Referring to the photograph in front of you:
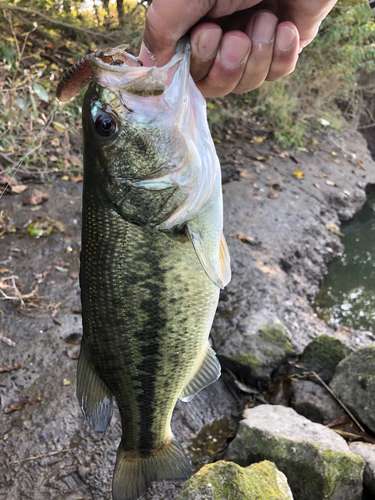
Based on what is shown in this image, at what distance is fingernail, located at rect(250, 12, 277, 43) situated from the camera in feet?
6.12

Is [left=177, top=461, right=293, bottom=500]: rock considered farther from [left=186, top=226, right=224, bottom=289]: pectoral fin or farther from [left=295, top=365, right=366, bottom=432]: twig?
[left=186, top=226, right=224, bottom=289]: pectoral fin

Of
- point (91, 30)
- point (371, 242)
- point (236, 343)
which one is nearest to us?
point (236, 343)

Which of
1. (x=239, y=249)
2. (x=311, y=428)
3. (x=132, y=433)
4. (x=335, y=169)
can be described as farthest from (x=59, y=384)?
(x=335, y=169)

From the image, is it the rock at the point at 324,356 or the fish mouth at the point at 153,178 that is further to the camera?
the rock at the point at 324,356

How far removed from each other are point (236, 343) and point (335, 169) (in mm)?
6604

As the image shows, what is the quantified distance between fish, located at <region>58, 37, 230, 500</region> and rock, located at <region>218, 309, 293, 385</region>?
2222 mm

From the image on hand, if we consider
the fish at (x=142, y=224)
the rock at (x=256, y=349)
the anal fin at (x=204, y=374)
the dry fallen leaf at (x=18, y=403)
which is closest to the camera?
the fish at (x=142, y=224)

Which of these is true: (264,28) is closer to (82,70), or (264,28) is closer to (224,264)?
(82,70)

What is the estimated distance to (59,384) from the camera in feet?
10.9

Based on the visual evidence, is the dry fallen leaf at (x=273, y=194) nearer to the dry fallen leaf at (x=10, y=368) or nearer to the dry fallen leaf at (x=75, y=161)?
the dry fallen leaf at (x=75, y=161)

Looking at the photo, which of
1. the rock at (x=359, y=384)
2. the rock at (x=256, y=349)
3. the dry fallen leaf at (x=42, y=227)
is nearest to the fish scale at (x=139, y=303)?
the rock at (x=256, y=349)

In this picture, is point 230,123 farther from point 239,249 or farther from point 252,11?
point 252,11

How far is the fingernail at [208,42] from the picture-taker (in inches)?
66.9

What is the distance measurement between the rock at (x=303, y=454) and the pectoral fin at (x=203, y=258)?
1993 mm
